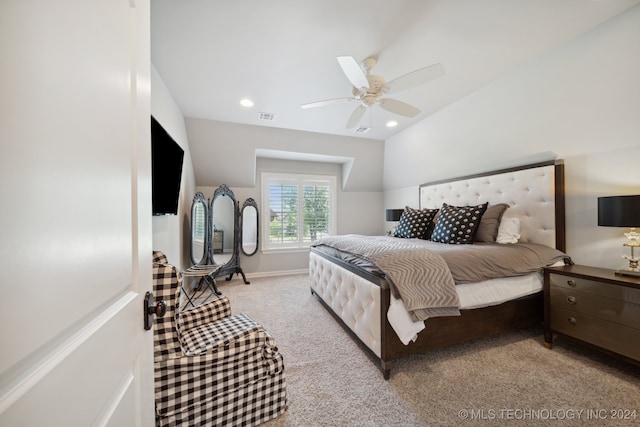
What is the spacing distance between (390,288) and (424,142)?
301 centimetres

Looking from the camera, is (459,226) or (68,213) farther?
(459,226)

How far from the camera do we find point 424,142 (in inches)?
156

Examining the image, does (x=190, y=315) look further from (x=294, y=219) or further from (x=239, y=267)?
(x=294, y=219)

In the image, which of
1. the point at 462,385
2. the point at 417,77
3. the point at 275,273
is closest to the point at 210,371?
the point at 462,385

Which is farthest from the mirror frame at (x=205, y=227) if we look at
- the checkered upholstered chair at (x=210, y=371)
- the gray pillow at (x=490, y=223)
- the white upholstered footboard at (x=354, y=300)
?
the gray pillow at (x=490, y=223)

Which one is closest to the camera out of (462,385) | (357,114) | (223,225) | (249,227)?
(462,385)

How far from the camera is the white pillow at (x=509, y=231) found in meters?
2.64

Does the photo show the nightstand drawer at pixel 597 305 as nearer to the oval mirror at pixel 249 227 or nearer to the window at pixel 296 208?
the window at pixel 296 208

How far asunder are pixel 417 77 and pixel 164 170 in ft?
7.70

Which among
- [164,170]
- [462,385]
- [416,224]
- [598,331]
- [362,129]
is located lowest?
[462,385]

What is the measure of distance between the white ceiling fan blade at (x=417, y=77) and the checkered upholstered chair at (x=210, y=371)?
87.6 inches

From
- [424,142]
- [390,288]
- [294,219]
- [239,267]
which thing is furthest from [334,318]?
[424,142]

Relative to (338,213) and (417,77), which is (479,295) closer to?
(417,77)

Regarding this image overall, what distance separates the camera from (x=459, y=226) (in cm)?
275
